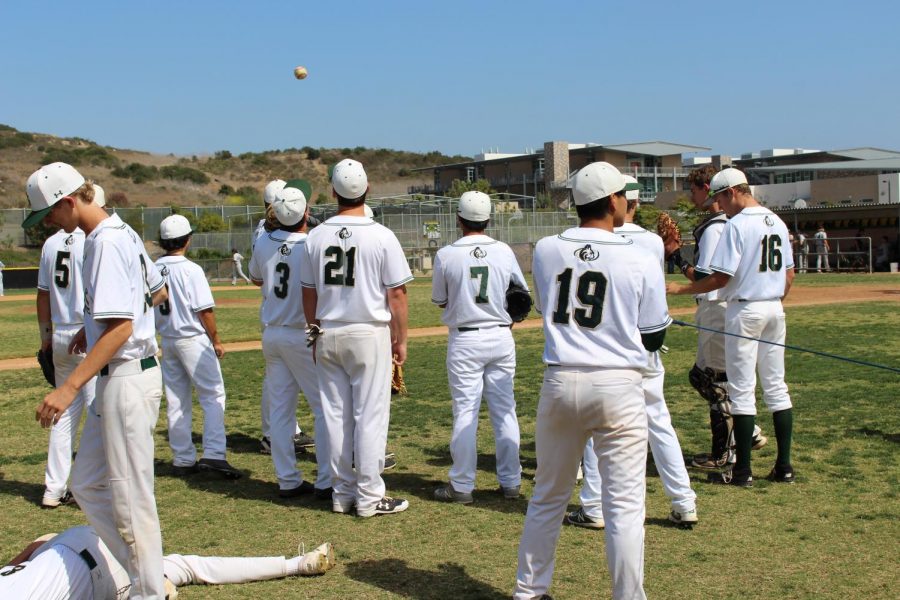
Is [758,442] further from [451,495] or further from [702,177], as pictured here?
[451,495]

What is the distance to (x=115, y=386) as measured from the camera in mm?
→ 4223

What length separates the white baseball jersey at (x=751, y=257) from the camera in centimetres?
646

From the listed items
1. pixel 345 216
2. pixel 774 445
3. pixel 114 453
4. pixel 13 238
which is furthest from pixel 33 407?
pixel 13 238

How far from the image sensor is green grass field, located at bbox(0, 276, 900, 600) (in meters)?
4.77

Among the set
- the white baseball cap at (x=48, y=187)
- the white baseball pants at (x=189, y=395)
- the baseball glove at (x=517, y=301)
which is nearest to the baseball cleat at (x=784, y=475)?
the baseball glove at (x=517, y=301)

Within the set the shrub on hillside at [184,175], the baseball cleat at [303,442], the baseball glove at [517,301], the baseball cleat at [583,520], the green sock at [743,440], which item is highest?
the shrub on hillside at [184,175]

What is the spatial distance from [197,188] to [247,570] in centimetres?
10039

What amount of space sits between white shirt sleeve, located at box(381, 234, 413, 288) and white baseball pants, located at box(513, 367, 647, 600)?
2.06 metres

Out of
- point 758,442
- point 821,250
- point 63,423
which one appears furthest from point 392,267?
point 821,250

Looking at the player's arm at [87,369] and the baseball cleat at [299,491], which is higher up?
the player's arm at [87,369]

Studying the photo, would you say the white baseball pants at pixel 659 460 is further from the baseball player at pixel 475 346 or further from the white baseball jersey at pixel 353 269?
the white baseball jersey at pixel 353 269

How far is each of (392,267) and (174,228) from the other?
94.6 inches

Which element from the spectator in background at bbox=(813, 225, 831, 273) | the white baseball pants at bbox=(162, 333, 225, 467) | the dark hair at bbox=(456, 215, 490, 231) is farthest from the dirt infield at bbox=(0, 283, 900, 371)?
the dark hair at bbox=(456, 215, 490, 231)

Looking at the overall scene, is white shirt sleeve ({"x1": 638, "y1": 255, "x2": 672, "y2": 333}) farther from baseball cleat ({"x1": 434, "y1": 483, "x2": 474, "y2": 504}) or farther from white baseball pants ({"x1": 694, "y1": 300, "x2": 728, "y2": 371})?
white baseball pants ({"x1": 694, "y1": 300, "x2": 728, "y2": 371})
